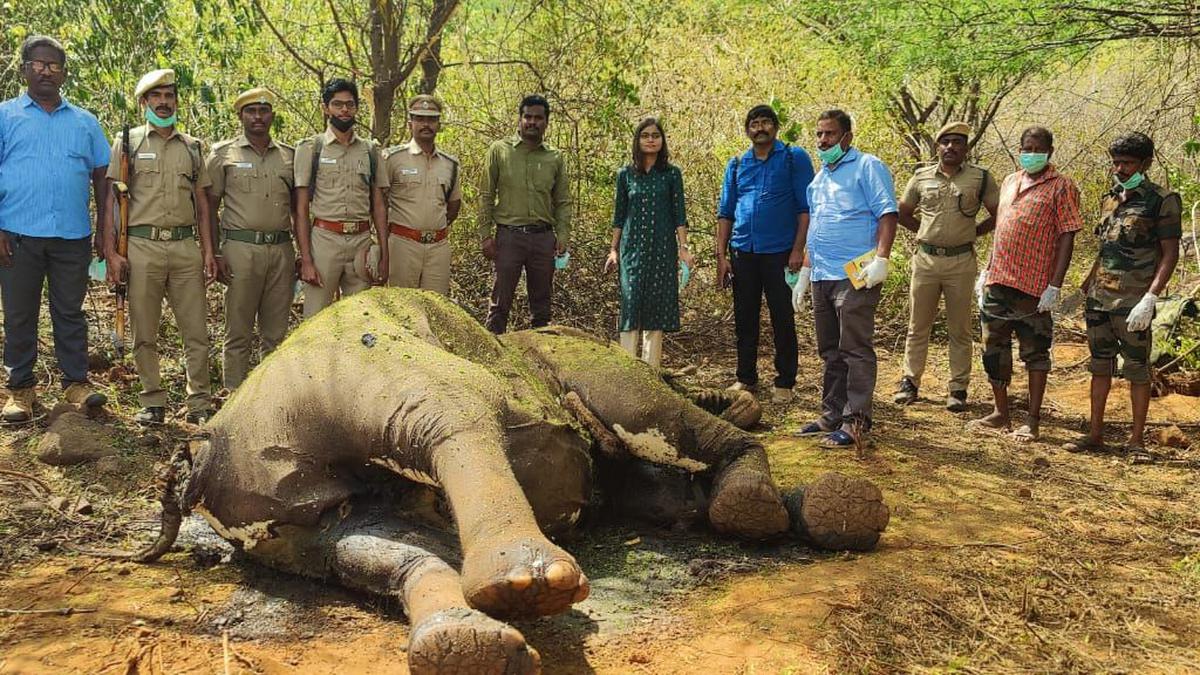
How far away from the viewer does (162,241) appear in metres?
6.21

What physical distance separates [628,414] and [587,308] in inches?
199

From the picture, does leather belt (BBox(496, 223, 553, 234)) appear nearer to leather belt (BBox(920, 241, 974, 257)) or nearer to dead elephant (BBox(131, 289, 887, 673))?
dead elephant (BBox(131, 289, 887, 673))

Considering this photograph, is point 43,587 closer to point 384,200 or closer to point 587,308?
point 384,200

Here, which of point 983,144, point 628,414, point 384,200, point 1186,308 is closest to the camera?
point 628,414

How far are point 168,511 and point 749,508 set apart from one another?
237 cm

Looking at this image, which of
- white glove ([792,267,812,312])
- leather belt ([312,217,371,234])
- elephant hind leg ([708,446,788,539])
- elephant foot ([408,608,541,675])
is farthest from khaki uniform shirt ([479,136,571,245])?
elephant foot ([408,608,541,675])

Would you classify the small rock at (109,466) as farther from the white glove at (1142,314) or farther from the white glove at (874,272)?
the white glove at (1142,314)

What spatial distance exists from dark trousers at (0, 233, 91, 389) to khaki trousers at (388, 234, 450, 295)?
1919 millimetres

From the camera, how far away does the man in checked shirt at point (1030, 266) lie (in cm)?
666

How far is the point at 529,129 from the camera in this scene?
7.40m

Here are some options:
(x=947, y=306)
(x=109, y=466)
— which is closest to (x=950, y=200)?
(x=947, y=306)

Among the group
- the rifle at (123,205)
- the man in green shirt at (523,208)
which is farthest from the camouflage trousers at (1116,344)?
the rifle at (123,205)

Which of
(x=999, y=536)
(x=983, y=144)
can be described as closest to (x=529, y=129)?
(x=999, y=536)

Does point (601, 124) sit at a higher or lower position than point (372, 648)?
higher
